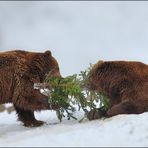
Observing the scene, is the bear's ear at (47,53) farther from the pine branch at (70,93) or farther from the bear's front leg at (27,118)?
the bear's front leg at (27,118)

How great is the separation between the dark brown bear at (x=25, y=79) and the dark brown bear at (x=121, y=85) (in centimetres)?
104

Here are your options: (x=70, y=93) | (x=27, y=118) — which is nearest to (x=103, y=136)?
(x=70, y=93)

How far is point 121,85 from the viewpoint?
466 inches

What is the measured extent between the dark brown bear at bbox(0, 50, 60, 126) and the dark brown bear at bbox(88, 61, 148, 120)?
3.42ft

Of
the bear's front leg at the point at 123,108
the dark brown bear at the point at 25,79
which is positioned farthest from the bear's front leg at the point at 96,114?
the dark brown bear at the point at 25,79

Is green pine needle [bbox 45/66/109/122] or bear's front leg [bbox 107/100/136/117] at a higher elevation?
green pine needle [bbox 45/66/109/122]

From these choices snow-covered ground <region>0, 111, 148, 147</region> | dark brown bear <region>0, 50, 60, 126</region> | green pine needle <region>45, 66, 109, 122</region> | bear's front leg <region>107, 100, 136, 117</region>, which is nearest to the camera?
snow-covered ground <region>0, 111, 148, 147</region>

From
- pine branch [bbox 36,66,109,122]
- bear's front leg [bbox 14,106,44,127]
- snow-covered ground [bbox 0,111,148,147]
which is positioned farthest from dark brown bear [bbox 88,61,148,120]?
bear's front leg [bbox 14,106,44,127]

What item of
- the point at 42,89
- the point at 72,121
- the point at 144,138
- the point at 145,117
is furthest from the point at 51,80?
the point at 144,138

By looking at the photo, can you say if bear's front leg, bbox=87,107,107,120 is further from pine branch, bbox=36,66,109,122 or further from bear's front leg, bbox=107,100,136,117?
bear's front leg, bbox=107,100,136,117

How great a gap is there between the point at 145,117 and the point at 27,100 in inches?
124

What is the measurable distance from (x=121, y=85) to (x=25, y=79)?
2.17 metres

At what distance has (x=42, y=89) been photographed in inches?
472

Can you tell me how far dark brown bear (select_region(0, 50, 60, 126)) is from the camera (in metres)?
11.9
